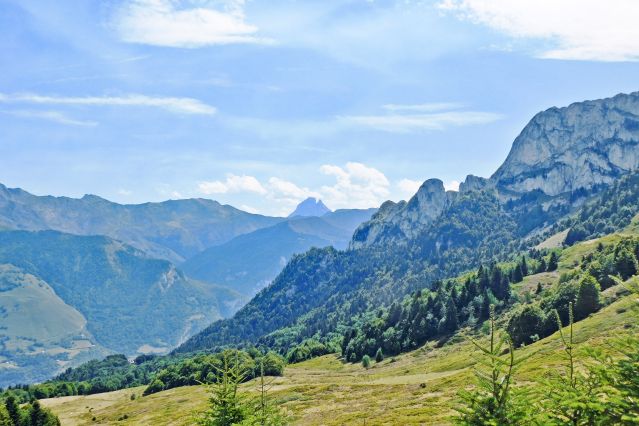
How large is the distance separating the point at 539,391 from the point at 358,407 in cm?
7357

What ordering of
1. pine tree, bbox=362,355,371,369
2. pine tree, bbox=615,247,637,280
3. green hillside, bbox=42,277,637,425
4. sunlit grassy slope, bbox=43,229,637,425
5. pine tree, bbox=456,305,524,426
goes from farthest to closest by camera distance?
1. pine tree, bbox=362,355,371,369
2. pine tree, bbox=615,247,637,280
3. sunlit grassy slope, bbox=43,229,637,425
4. green hillside, bbox=42,277,637,425
5. pine tree, bbox=456,305,524,426

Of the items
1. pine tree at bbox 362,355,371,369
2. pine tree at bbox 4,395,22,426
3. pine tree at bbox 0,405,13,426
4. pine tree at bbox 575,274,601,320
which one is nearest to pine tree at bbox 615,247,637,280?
pine tree at bbox 575,274,601,320

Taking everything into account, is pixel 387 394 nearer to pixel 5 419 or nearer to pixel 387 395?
pixel 387 395

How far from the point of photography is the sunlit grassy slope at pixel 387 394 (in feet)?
258

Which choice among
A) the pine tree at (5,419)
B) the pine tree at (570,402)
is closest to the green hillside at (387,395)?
the pine tree at (570,402)

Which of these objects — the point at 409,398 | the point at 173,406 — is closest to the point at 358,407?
the point at 409,398

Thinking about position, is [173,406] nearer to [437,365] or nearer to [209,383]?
[437,365]

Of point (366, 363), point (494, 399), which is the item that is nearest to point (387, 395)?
point (494, 399)

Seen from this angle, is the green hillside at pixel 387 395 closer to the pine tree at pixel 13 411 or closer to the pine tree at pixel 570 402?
the pine tree at pixel 570 402

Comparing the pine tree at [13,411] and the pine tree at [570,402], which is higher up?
the pine tree at [570,402]

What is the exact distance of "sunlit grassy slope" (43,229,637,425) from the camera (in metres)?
78.6

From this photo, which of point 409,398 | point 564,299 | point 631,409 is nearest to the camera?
point 631,409

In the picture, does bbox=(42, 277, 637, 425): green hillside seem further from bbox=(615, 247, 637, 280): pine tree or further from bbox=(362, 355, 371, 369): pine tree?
bbox=(615, 247, 637, 280): pine tree

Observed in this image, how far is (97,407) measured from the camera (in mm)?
176250
